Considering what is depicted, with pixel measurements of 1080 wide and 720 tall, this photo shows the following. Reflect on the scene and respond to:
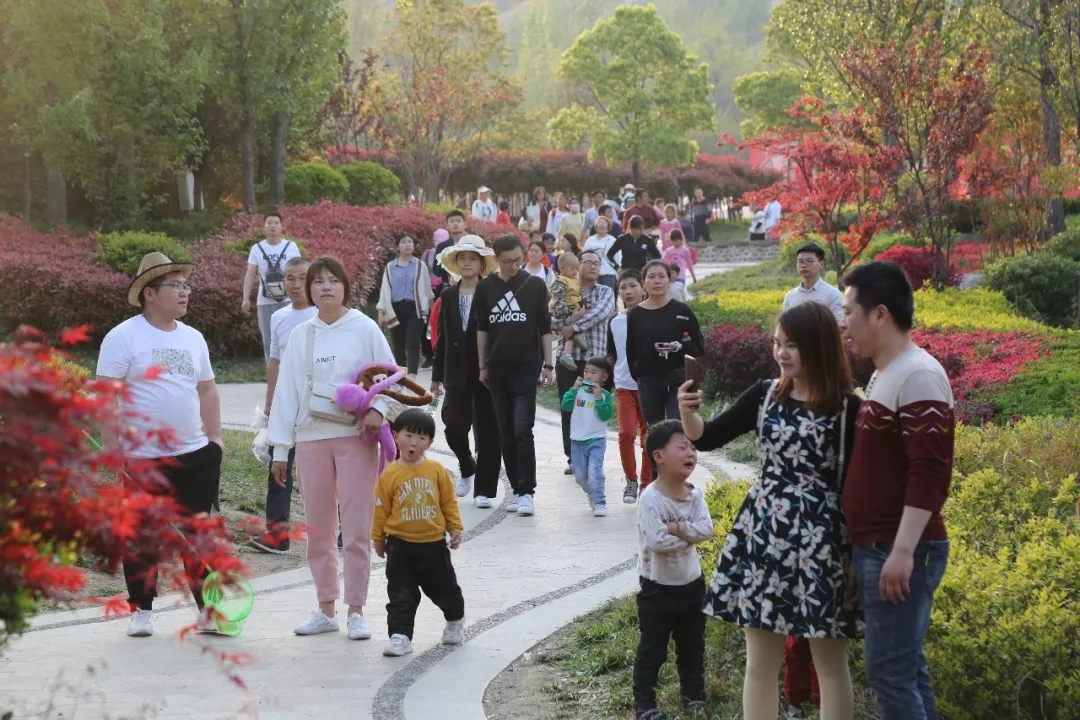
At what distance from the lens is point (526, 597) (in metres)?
7.54

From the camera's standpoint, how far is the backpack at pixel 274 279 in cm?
1292

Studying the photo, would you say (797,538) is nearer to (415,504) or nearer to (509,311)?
(415,504)

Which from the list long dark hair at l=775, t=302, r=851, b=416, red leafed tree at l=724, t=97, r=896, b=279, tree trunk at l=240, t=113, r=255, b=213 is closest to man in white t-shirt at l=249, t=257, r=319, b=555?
long dark hair at l=775, t=302, r=851, b=416

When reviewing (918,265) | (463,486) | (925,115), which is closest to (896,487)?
(463,486)

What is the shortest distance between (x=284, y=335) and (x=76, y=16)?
1494cm

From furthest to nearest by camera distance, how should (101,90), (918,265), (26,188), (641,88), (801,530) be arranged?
(641,88) < (26,188) < (101,90) < (918,265) < (801,530)

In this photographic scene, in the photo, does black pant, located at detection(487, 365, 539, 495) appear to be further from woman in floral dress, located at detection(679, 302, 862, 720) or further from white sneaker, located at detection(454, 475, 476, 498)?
woman in floral dress, located at detection(679, 302, 862, 720)

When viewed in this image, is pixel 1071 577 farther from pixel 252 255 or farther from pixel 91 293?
pixel 91 293

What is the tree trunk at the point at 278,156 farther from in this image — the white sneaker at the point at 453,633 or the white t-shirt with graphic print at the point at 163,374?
the white sneaker at the point at 453,633

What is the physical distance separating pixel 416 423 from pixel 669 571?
1.59 metres

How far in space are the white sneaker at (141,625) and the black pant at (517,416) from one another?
3.43m

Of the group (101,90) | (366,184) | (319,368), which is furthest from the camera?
(366,184)

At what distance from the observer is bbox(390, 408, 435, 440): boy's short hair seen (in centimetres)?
638

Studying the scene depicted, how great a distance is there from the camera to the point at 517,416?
965 cm
